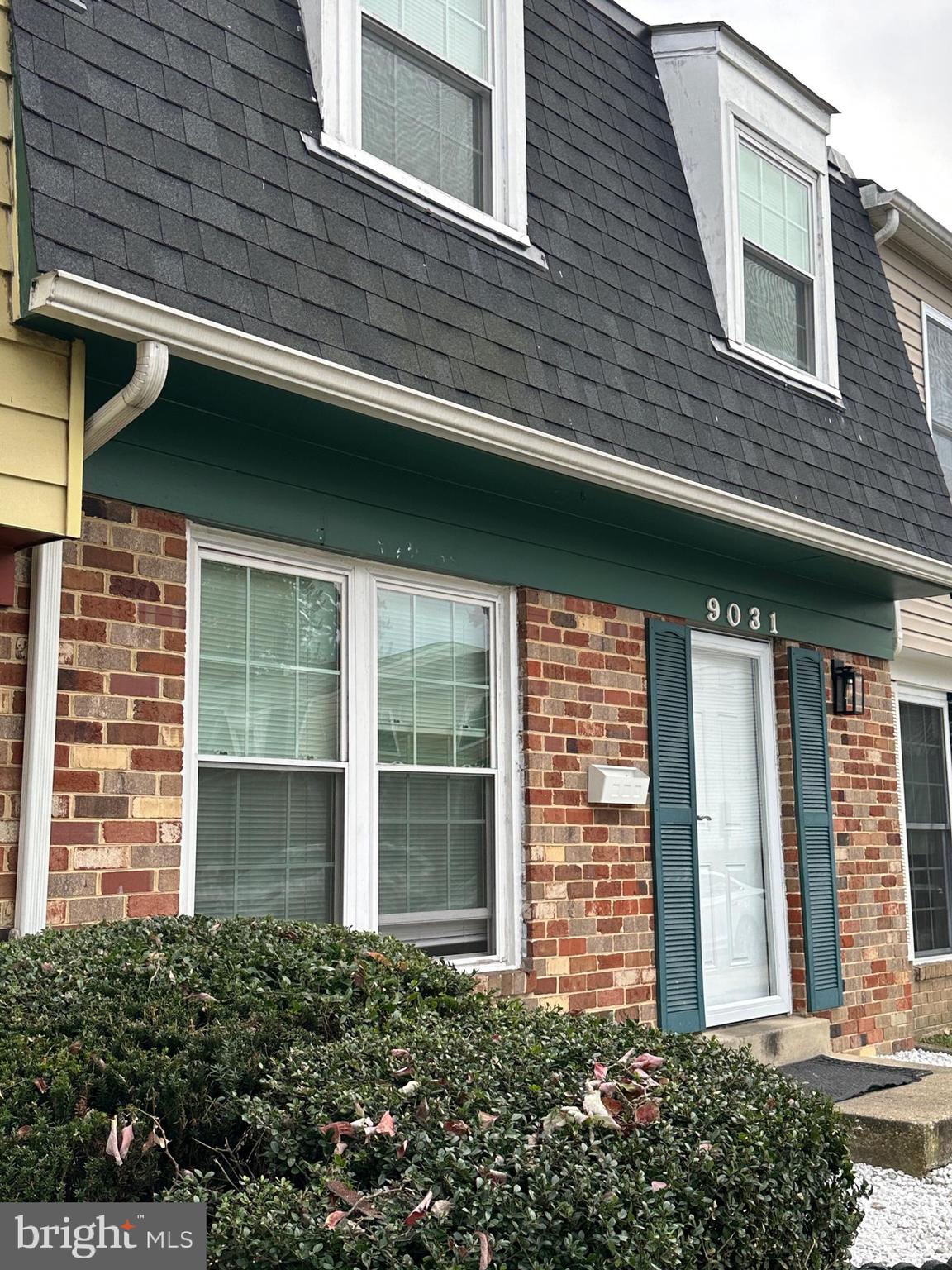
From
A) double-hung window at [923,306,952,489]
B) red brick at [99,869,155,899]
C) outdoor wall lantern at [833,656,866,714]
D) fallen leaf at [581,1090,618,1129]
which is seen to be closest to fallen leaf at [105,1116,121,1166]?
fallen leaf at [581,1090,618,1129]

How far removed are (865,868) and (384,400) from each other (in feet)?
16.0

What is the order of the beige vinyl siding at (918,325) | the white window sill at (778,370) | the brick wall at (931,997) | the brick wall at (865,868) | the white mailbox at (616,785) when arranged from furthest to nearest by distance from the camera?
the beige vinyl siding at (918,325) → the brick wall at (931,997) → the brick wall at (865,868) → the white window sill at (778,370) → the white mailbox at (616,785)

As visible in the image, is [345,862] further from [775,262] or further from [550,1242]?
[775,262]

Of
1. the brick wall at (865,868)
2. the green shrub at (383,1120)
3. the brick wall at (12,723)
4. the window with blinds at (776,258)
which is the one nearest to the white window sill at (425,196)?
the window with blinds at (776,258)

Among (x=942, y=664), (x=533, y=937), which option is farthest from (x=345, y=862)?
(x=942, y=664)

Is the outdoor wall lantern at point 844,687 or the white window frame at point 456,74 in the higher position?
the white window frame at point 456,74

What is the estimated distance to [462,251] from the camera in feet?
17.9

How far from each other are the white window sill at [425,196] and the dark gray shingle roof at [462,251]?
0.06m

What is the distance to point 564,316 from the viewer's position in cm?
579

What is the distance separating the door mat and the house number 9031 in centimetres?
231

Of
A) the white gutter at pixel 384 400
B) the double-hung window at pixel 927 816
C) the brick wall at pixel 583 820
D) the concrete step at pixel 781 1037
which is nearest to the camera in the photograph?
the white gutter at pixel 384 400

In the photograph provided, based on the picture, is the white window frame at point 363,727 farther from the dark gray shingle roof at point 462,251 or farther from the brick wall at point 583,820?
the dark gray shingle roof at point 462,251

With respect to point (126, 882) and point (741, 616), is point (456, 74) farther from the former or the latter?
point (126, 882)

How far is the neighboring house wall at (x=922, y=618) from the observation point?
905 centimetres
